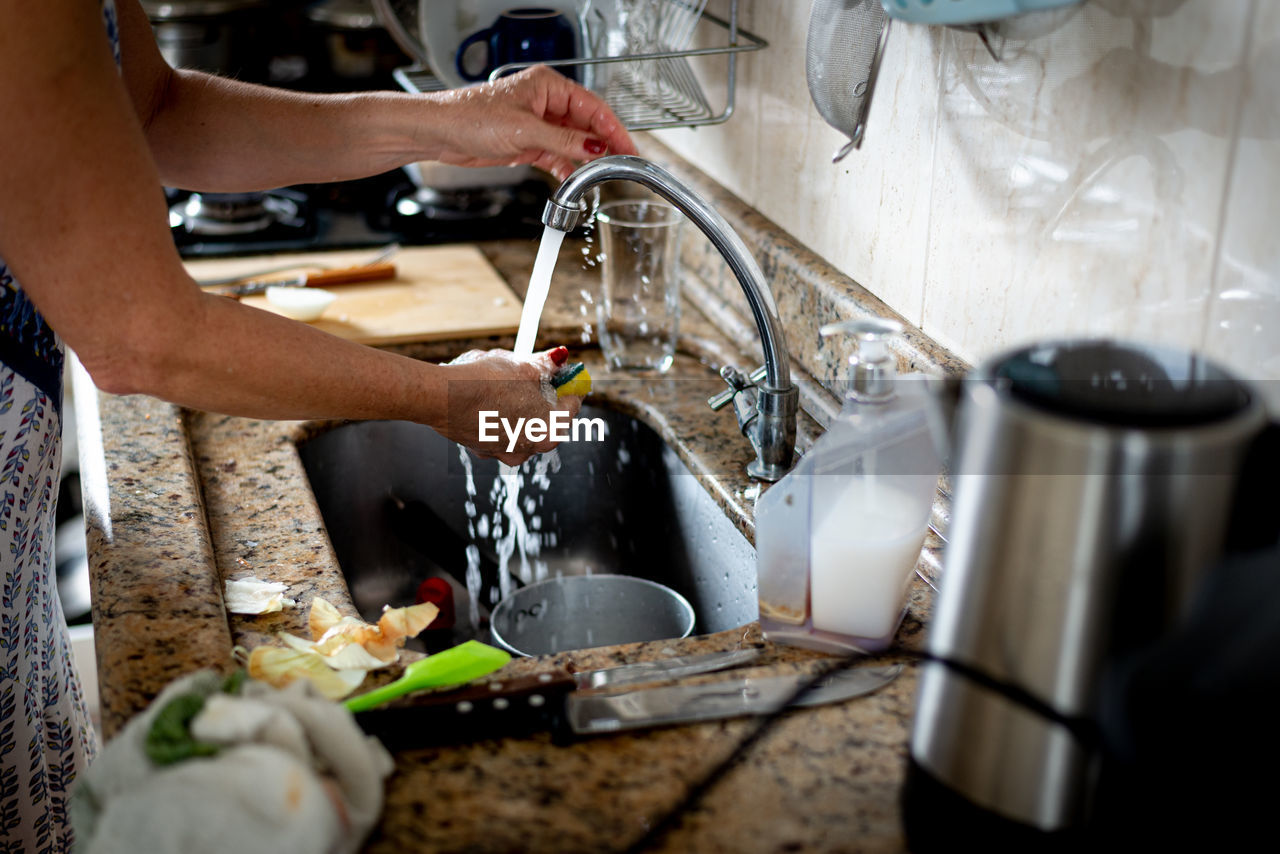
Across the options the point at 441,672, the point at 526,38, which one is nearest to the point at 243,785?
the point at 441,672

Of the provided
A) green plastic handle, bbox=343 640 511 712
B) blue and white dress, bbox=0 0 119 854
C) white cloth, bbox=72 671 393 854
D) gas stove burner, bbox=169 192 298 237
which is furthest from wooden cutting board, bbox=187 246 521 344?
white cloth, bbox=72 671 393 854

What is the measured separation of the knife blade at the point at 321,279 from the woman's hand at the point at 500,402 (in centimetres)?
67

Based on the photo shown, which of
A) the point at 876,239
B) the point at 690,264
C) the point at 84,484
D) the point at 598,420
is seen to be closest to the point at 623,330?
the point at 598,420

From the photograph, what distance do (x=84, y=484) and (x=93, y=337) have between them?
1.44ft

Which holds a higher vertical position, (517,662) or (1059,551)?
(1059,551)

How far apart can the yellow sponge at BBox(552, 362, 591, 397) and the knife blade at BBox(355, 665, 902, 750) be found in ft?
1.24

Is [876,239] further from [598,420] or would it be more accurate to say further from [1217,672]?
[1217,672]

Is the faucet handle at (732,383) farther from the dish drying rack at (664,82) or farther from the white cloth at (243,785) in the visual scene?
the white cloth at (243,785)

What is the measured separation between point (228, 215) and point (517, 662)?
1.32 m

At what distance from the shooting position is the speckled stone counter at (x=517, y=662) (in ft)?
2.19

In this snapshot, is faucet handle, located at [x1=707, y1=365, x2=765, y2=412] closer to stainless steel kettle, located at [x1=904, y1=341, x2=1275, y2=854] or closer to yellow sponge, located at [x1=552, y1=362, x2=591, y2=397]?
yellow sponge, located at [x1=552, y1=362, x2=591, y2=397]

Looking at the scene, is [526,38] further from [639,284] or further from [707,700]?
[707,700]

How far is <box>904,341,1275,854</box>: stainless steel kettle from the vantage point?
20.0 inches

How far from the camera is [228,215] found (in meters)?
1.91
